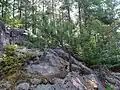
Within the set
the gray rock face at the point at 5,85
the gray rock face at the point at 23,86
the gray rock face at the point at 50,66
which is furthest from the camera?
the gray rock face at the point at 50,66

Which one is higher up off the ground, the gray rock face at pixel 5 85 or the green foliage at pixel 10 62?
the green foliage at pixel 10 62

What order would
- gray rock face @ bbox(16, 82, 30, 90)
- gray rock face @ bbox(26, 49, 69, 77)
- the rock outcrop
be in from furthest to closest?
gray rock face @ bbox(26, 49, 69, 77) < the rock outcrop < gray rock face @ bbox(16, 82, 30, 90)

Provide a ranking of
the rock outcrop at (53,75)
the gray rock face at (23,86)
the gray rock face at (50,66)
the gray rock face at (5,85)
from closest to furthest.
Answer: the gray rock face at (23,86), the gray rock face at (5,85), the rock outcrop at (53,75), the gray rock face at (50,66)

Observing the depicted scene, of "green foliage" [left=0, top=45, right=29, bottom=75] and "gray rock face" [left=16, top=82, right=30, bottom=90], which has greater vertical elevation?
"green foliage" [left=0, top=45, right=29, bottom=75]

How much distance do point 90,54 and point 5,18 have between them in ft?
27.1

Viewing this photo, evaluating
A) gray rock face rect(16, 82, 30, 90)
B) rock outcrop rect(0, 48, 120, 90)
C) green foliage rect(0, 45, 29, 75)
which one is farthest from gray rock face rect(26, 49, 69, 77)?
gray rock face rect(16, 82, 30, 90)

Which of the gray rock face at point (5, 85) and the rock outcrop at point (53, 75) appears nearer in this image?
the gray rock face at point (5, 85)

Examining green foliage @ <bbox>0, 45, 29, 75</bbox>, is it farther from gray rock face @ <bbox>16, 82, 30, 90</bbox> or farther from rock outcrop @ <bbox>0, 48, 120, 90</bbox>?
gray rock face @ <bbox>16, 82, 30, 90</bbox>

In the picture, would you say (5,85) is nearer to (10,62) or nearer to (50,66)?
(10,62)

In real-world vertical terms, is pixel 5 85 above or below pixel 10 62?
below

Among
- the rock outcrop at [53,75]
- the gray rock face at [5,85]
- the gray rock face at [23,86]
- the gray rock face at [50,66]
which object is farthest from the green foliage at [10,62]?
the gray rock face at [23,86]

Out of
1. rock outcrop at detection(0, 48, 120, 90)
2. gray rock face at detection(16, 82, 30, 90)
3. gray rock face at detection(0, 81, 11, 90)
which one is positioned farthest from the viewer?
rock outcrop at detection(0, 48, 120, 90)

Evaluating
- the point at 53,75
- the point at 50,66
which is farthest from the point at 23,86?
the point at 50,66

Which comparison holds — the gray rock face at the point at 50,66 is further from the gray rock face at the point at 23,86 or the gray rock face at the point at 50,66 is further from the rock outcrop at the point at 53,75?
the gray rock face at the point at 23,86
